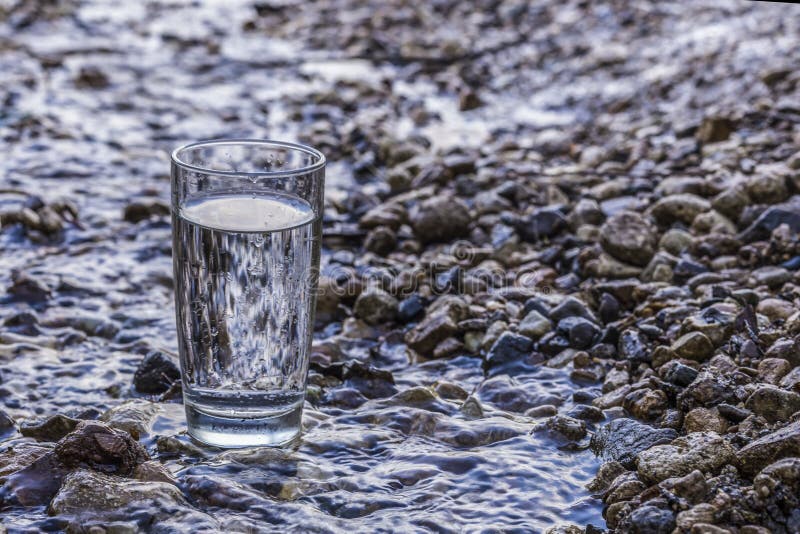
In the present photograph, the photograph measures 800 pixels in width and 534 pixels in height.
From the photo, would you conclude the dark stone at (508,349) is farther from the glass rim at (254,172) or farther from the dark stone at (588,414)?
the glass rim at (254,172)

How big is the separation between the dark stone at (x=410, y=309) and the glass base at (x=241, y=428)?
1082mm

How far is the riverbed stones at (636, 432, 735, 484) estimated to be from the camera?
2354mm

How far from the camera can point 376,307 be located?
3764 mm

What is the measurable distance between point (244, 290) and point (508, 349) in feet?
3.75

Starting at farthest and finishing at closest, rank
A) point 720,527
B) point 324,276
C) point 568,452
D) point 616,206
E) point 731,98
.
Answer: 1. point 731,98
2. point 616,206
3. point 324,276
4. point 568,452
5. point 720,527

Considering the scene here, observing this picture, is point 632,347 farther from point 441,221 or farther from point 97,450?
point 97,450

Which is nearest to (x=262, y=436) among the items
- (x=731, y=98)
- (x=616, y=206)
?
(x=616, y=206)

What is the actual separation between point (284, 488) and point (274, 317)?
1.46 feet

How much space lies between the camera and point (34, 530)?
2273 mm

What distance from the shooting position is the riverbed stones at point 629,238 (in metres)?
Answer: 3.82

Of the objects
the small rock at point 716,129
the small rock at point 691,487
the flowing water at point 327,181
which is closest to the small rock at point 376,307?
the flowing water at point 327,181

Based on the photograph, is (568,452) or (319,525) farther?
(568,452)

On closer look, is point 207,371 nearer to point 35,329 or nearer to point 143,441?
point 143,441

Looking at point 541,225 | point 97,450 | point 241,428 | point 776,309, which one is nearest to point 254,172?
point 241,428
